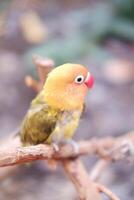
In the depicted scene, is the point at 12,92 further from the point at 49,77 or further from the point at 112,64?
the point at 49,77

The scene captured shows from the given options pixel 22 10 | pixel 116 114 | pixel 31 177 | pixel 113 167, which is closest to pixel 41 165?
pixel 31 177

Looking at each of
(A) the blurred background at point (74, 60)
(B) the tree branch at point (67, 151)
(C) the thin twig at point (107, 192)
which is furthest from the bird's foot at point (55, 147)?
(A) the blurred background at point (74, 60)

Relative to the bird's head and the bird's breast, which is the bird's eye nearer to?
the bird's head

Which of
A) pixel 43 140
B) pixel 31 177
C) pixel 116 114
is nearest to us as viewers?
pixel 43 140

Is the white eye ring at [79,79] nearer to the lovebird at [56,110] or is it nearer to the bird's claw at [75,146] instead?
the lovebird at [56,110]

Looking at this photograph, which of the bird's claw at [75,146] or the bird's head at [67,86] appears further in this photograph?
the bird's claw at [75,146]

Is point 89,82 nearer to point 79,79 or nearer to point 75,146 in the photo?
point 79,79

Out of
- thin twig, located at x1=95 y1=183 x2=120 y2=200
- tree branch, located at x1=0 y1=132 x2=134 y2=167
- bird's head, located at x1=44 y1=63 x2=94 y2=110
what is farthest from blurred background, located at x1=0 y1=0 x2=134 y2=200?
bird's head, located at x1=44 y1=63 x2=94 y2=110

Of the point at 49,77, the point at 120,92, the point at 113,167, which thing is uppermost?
the point at 49,77

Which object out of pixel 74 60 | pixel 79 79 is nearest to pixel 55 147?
pixel 79 79
